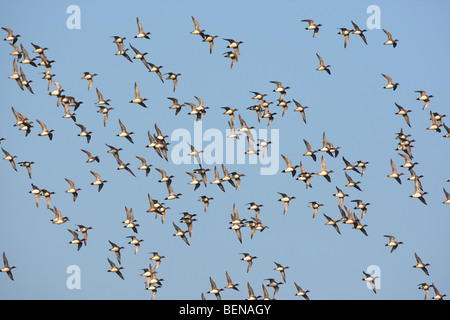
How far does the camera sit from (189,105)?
84.3m

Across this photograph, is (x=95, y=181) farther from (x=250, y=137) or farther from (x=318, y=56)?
(x=318, y=56)

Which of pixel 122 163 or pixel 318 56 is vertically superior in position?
pixel 318 56

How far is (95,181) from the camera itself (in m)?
85.1

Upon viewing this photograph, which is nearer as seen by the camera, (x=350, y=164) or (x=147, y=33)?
(x=147, y=33)

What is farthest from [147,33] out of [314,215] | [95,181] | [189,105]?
[314,215]

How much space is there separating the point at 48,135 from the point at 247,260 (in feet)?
58.6
